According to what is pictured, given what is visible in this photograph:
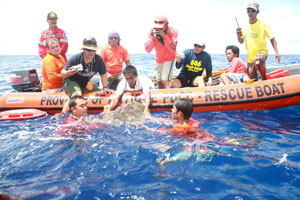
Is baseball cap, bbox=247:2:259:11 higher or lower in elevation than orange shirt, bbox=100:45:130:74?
higher

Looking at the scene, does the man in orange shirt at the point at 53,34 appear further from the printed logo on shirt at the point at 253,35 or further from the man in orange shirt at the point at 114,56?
the printed logo on shirt at the point at 253,35

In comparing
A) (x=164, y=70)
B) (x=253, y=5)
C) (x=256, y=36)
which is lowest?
(x=164, y=70)

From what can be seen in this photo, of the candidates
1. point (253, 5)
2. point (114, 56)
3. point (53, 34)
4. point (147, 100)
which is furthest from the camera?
point (114, 56)

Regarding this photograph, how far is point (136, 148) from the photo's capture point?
3590 millimetres


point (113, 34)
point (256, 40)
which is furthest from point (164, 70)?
point (256, 40)

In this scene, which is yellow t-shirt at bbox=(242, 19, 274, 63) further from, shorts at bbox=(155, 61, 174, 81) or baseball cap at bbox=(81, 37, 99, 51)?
baseball cap at bbox=(81, 37, 99, 51)

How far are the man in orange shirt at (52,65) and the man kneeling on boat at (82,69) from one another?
0.32 metres

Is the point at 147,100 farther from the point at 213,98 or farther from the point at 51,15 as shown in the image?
the point at 51,15

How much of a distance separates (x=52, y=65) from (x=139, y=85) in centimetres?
223

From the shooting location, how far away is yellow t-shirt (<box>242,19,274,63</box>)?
5.77 metres

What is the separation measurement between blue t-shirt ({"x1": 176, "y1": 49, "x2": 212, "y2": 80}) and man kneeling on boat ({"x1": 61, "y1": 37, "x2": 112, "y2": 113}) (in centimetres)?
226

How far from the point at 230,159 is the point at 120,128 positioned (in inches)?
85.4

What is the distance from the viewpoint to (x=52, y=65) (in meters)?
5.68

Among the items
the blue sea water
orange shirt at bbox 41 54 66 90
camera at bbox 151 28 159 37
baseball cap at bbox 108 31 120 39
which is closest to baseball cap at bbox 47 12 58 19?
orange shirt at bbox 41 54 66 90
